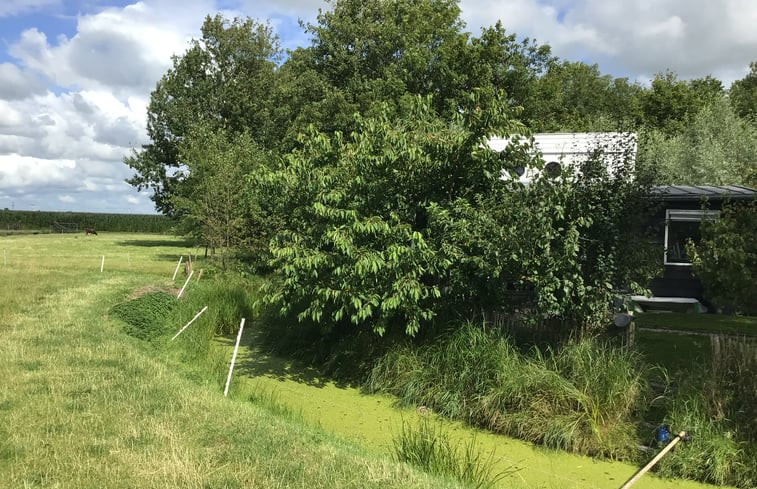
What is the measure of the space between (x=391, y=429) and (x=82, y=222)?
3102 inches

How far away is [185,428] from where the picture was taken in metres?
5.38

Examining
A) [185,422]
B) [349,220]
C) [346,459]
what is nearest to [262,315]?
[349,220]

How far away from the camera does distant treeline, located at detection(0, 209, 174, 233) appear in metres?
70.2

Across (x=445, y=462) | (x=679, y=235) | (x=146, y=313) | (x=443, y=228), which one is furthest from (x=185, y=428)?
(x=679, y=235)

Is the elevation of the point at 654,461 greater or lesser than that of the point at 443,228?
lesser

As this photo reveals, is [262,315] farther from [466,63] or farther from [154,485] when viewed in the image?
[466,63]

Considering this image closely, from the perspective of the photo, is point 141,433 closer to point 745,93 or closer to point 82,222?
point 745,93

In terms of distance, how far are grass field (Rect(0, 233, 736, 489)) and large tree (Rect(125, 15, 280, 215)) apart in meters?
28.3

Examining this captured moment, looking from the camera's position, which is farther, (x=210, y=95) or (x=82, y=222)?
(x=82, y=222)

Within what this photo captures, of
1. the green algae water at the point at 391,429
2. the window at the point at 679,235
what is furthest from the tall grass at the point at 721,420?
the window at the point at 679,235

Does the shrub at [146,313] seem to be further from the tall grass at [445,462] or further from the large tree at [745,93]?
the large tree at [745,93]

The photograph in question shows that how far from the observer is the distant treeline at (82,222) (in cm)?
7025

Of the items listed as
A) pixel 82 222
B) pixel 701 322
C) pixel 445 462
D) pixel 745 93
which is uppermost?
pixel 745 93

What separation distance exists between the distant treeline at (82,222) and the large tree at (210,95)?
A: 1285 inches
